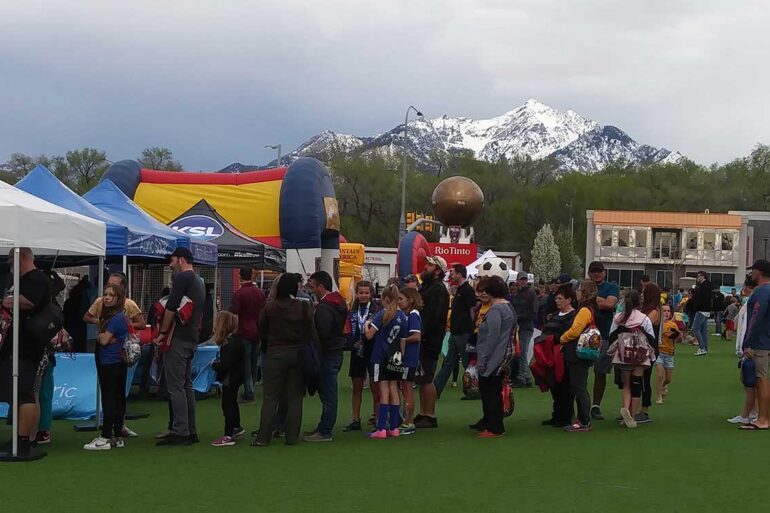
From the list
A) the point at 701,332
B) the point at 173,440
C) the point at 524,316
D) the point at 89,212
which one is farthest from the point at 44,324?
the point at 701,332

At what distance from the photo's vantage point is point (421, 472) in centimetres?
864

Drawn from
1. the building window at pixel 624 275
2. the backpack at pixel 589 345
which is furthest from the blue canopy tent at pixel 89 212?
the building window at pixel 624 275

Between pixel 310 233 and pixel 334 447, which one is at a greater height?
pixel 310 233

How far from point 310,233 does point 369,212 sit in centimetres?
5117

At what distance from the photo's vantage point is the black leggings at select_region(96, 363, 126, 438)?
977 centimetres

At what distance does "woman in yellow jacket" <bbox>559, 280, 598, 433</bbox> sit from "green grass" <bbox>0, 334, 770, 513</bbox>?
0.97 feet

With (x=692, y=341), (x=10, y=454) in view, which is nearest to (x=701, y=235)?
(x=692, y=341)

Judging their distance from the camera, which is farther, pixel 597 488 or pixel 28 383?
pixel 28 383

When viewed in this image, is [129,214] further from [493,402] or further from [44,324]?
[493,402]

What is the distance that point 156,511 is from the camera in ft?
23.3

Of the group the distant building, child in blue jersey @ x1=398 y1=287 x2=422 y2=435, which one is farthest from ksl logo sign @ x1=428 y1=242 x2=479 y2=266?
the distant building

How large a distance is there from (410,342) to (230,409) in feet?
6.45

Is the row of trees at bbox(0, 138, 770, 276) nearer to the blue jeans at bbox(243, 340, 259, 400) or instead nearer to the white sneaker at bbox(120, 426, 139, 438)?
the blue jeans at bbox(243, 340, 259, 400)

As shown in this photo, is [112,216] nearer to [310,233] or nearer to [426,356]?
[426,356]
